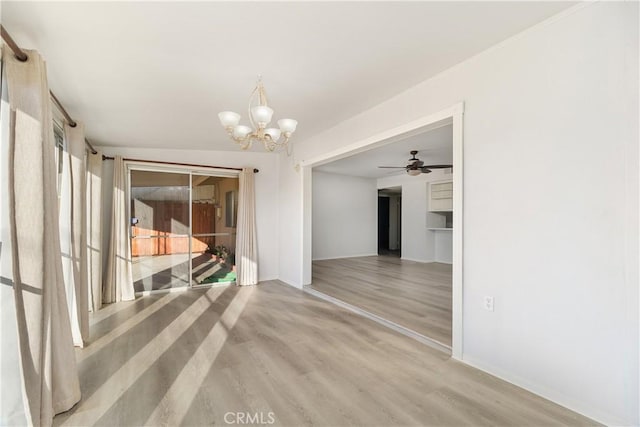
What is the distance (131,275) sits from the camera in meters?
4.63

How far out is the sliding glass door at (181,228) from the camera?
4.93 metres

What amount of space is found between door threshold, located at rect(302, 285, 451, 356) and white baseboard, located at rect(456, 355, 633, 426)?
376mm

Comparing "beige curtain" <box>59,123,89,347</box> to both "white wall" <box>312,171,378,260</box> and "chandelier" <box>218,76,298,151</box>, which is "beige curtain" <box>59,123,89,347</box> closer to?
"chandelier" <box>218,76,298,151</box>

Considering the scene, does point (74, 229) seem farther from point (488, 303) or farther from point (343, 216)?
point (343, 216)

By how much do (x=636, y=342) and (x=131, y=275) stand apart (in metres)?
5.73

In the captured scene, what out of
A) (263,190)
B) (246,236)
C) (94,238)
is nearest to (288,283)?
(246,236)

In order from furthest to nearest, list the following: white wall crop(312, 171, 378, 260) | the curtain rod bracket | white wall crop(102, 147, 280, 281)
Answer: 1. white wall crop(312, 171, 378, 260)
2. white wall crop(102, 147, 280, 281)
3. the curtain rod bracket

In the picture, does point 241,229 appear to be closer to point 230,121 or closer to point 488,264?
point 230,121

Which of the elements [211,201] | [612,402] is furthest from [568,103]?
[211,201]

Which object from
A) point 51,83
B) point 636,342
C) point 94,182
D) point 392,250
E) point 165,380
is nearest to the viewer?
point 636,342

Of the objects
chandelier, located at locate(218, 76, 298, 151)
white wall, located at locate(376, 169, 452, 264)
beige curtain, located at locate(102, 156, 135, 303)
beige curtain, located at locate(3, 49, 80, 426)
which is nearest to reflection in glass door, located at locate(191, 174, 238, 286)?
beige curtain, located at locate(102, 156, 135, 303)

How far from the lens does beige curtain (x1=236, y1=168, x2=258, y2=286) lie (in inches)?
214

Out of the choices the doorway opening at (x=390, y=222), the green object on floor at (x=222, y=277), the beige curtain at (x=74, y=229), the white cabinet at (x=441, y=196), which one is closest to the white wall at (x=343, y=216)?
the doorway opening at (x=390, y=222)
